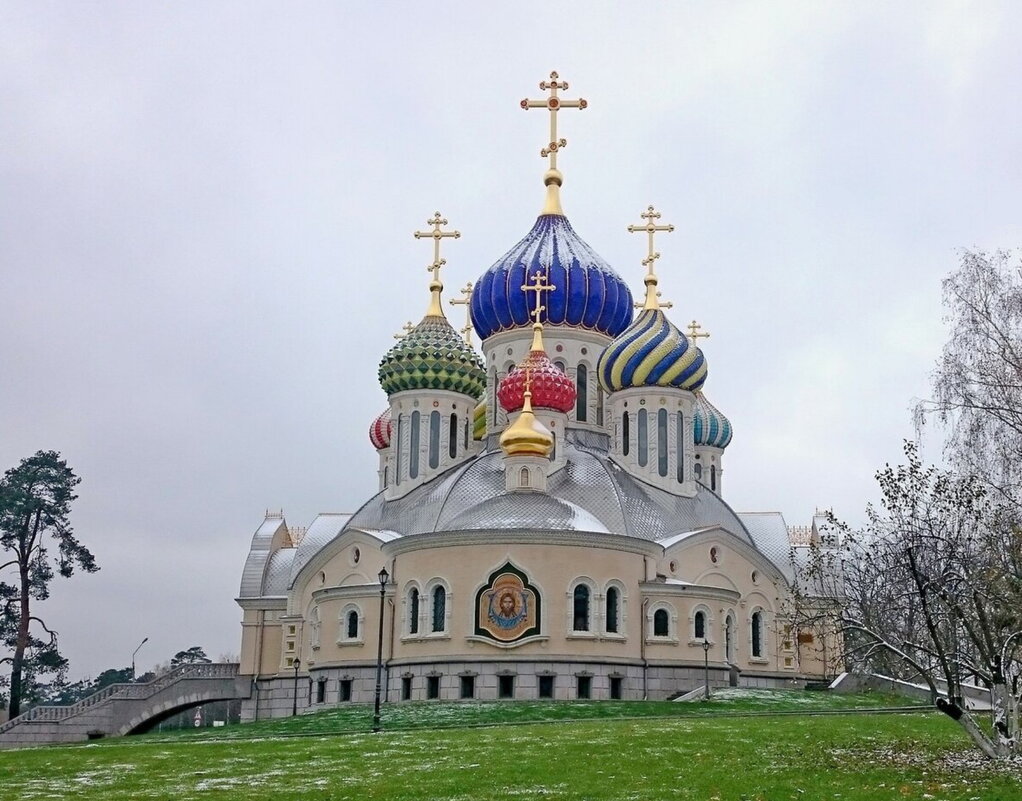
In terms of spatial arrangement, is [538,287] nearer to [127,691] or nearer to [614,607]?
[614,607]

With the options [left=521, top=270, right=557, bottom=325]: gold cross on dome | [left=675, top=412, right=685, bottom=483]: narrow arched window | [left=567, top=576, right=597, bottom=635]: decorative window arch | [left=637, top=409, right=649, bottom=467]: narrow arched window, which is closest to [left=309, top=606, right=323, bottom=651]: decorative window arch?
[left=567, top=576, right=597, bottom=635]: decorative window arch

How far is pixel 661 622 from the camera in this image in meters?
37.1

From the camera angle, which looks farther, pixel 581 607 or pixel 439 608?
pixel 439 608

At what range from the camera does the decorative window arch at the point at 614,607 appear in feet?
119

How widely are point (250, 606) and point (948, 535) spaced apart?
32571 mm

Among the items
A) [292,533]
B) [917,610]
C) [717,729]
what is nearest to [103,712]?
[292,533]

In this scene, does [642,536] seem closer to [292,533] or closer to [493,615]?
[493,615]

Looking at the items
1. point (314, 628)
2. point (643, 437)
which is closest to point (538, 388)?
point (643, 437)

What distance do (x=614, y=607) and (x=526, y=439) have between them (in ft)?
16.9

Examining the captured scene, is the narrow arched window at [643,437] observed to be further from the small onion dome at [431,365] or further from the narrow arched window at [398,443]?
the narrow arched window at [398,443]

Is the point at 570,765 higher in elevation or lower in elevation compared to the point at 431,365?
lower

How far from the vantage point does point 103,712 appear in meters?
40.2

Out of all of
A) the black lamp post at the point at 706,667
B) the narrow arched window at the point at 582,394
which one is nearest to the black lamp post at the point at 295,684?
the narrow arched window at the point at 582,394

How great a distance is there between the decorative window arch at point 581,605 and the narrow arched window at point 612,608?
24.5 inches
